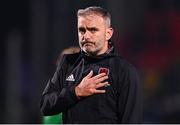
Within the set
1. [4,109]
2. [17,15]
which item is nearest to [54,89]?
[4,109]

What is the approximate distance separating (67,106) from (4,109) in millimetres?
15282

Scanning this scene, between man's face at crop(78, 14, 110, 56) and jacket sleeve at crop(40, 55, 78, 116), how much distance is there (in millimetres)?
242

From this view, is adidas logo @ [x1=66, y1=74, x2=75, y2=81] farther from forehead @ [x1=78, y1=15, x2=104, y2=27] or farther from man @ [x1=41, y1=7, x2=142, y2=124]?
forehead @ [x1=78, y1=15, x2=104, y2=27]

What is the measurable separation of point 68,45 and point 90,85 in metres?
20.1

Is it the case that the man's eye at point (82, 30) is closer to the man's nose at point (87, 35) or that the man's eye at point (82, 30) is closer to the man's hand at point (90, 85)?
the man's nose at point (87, 35)

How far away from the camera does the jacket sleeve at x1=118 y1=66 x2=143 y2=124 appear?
17.9ft

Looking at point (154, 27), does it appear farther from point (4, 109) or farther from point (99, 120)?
point (99, 120)

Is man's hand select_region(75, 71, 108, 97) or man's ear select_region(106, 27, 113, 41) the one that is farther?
man's ear select_region(106, 27, 113, 41)

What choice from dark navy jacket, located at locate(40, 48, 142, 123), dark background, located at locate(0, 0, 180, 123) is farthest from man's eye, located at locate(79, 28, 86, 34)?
dark background, located at locate(0, 0, 180, 123)

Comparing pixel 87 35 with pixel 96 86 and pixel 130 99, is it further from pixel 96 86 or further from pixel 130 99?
pixel 130 99

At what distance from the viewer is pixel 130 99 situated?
548cm

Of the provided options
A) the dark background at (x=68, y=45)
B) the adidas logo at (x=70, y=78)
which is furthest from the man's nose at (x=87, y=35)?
the dark background at (x=68, y=45)

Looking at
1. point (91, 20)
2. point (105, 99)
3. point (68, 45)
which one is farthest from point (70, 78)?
point (68, 45)

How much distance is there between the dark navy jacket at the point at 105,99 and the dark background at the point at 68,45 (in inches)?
459
